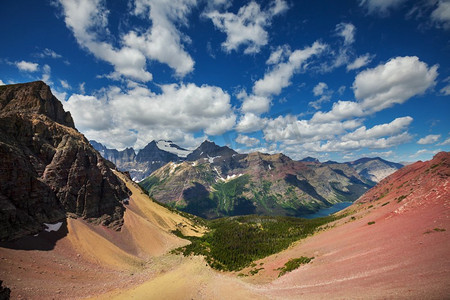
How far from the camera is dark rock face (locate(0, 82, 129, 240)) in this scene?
46875mm

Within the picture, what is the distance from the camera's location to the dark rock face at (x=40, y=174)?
154 feet

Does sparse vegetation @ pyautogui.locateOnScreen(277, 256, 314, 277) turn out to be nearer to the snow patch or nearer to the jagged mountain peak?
the snow patch

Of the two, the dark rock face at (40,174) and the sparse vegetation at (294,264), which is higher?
the dark rock face at (40,174)

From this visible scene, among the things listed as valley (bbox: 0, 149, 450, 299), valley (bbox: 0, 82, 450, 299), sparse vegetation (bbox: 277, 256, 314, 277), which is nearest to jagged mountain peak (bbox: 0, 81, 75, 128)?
valley (bbox: 0, 82, 450, 299)

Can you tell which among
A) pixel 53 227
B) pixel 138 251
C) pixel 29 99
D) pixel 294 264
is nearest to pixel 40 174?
pixel 53 227

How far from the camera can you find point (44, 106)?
305ft

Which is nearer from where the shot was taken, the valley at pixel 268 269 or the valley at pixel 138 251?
the valley at pixel 268 269

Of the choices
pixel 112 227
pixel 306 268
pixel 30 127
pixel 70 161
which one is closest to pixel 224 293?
pixel 306 268

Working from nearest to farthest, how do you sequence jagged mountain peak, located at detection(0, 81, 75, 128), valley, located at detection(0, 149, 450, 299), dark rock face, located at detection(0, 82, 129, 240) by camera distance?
valley, located at detection(0, 149, 450, 299), dark rock face, located at detection(0, 82, 129, 240), jagged mountain peak, located at detection(0, 81, 75, 128)

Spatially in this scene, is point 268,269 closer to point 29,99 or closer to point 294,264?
point 294,264

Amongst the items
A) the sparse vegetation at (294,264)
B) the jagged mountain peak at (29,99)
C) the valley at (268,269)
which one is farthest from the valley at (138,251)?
the jagged mountain peak at (29,99)

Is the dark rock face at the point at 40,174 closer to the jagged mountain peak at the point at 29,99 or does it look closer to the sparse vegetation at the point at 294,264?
the jagged mountain peak at the point at 29,99

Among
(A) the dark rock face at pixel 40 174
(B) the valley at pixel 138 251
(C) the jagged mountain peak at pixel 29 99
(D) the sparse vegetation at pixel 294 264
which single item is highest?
(C) the jagged mountain peak at pixel 29 99

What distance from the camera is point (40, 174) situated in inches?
2427
